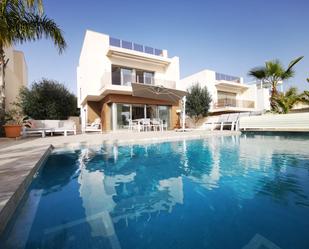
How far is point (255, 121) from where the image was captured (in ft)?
43.6

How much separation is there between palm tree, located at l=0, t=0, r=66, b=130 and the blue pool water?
697 centimetres

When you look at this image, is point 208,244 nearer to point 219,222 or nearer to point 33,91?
point 219,222

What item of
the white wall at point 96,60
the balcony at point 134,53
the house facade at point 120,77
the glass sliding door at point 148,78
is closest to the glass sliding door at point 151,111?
the house facade at point 120,77

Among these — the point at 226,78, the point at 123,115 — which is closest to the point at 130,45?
the point at 123,115

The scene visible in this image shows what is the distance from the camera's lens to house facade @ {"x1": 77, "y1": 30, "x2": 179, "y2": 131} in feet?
49.0

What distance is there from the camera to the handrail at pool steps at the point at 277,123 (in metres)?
11.3

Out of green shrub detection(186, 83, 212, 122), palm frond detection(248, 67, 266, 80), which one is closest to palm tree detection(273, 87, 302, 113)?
palm frond detection(248, 67, 266, 80)

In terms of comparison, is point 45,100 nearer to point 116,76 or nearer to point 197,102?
point 116,76

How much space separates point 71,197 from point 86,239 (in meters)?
1.24

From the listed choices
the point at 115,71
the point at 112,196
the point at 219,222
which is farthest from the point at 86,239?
the point at 115,71

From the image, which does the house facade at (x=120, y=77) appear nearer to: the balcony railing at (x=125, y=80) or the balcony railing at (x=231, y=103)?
the balcony railing at (x=125, y=80)

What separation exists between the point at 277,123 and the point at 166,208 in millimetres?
12517

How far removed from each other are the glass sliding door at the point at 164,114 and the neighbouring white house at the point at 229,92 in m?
6.50

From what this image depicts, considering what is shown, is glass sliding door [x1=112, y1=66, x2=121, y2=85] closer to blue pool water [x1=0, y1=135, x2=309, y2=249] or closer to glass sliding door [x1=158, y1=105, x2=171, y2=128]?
glass sliding door [x1=158, y1=105, x2=171, y2=128]
